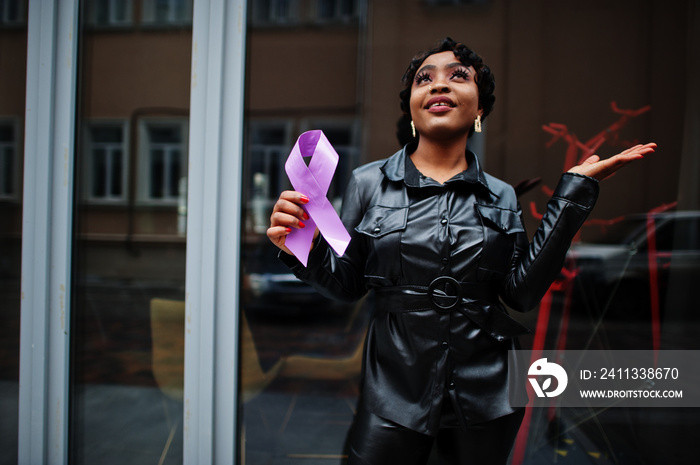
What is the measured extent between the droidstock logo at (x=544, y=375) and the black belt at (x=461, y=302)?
0.46 metres

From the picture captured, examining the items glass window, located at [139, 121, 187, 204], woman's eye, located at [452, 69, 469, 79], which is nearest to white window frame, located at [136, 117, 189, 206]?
glass window, located at [139, 121, 187, 204]

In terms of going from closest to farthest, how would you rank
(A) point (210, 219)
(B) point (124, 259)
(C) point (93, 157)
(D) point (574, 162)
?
(A) point (210, 219) → (C) point (93, 157) → (D) point (574, 162) → (B) point (124, 259)

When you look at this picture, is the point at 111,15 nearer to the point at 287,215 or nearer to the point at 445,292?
the point at 287,215

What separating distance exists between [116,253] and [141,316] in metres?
0.46

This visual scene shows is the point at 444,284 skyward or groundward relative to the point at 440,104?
groundward

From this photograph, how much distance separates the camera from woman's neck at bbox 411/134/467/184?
1331mm

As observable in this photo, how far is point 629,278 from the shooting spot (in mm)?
2541

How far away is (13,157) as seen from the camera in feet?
6.85

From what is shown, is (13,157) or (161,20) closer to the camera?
(13,157)

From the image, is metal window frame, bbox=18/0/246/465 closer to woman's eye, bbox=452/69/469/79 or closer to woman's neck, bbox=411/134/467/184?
woman's neck, bbox=411/134/467/184

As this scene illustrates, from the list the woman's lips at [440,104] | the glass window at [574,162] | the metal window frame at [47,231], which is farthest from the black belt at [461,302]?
the metal window frame at [47,231]

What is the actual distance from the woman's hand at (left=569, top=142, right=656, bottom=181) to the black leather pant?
0.74m

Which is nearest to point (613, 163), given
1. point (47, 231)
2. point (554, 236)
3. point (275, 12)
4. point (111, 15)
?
point (554, 236)

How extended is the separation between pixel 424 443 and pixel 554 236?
727 mm
